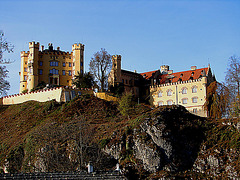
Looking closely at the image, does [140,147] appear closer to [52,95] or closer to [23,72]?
[52,95]

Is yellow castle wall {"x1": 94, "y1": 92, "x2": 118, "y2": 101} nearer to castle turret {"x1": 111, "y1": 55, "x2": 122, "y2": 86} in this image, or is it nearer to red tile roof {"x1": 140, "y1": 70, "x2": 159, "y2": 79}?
castle turret {"x1": 111, "y1": 55, "x2": 122, "y2": 86}

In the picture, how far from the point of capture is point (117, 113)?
58.1 metres

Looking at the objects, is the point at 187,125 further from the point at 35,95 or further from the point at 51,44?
the point at 51,44

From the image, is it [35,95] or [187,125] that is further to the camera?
[35,95]

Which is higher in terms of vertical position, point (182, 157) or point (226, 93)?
point (226, 93)

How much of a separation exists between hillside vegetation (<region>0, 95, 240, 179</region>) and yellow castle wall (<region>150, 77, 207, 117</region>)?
18.8 m

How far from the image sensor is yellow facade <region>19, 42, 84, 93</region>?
70875 mm

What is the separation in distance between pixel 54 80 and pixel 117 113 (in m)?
19.4

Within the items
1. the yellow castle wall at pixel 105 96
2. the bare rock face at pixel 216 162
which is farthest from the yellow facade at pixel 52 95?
the bare rock face at pixel 216 162

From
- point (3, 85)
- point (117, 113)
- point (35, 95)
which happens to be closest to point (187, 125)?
point (117, 113)

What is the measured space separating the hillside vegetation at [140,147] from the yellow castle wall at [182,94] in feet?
61.7

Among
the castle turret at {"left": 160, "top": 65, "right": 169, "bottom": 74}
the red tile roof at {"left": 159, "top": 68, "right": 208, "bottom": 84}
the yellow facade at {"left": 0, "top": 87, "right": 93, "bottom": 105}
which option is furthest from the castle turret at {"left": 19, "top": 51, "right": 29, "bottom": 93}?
the castle turret at {"left": 160, "top": 65, "right": 169, "bottom": 74}

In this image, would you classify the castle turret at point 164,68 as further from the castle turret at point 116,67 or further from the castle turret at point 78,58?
the castle turret at point 78,58

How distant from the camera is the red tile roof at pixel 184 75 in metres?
69.7
